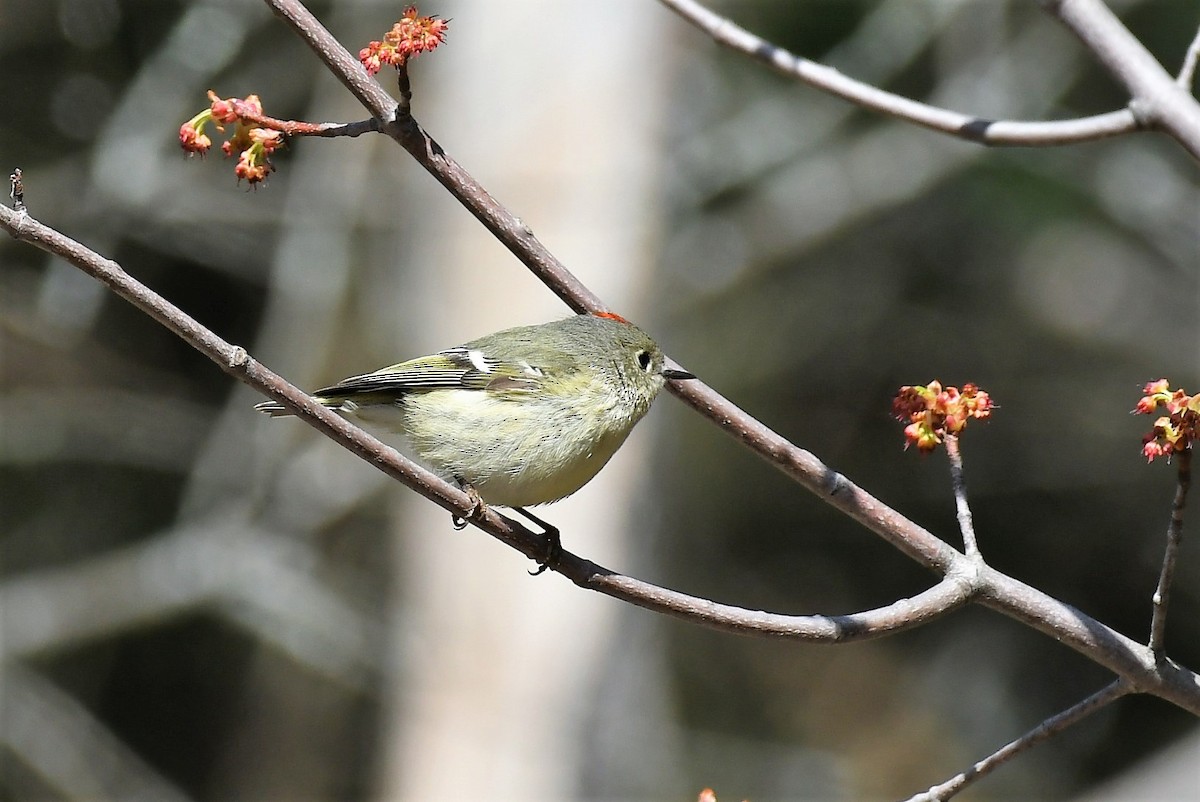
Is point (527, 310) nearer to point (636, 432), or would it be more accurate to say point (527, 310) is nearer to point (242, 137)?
point (636, 432)

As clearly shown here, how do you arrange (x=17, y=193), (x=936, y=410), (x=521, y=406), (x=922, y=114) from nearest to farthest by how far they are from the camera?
1. (x=17, y=193)
2. (x=936, y=410)
3. (x=922, y=114)
4. (x=521, y=406)

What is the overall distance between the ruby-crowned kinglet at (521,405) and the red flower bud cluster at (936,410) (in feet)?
2.12

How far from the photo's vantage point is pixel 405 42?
1.77 metres

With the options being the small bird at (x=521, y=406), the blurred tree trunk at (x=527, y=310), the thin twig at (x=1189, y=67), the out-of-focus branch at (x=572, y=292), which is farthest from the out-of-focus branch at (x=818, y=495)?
the blurred tree trunk at (x=527, y=310)

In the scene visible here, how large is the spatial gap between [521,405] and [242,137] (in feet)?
3.52

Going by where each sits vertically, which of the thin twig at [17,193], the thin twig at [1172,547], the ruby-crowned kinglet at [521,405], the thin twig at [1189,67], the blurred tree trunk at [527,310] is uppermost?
the blurred tree trunk at [527,310]

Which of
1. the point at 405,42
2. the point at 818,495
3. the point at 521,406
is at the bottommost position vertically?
the point at 818,495

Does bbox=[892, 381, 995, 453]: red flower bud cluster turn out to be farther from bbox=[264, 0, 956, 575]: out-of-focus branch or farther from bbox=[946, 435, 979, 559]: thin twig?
bbox=[264, 0, 956, 575]: out-of-focus branch

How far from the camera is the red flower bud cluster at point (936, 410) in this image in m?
1.88

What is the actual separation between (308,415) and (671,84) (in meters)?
4.63

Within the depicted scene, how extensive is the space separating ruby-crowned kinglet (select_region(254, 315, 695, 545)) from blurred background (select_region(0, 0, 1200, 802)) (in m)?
2.69

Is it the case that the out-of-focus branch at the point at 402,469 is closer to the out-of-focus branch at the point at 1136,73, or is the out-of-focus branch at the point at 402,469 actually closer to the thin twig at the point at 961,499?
the thin twig at the point at 961,499

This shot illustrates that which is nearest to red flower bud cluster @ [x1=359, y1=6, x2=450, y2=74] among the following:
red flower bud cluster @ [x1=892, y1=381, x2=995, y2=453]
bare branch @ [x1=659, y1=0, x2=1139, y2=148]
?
bare branch @ [x1=659, y1=0, x2=1139, y2=148]

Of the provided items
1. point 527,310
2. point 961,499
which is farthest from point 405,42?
point 527,310
